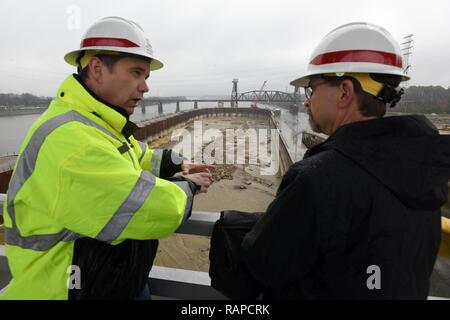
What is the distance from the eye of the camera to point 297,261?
1.20 meters

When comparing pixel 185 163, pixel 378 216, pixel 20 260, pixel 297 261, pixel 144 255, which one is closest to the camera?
pixel 378 216

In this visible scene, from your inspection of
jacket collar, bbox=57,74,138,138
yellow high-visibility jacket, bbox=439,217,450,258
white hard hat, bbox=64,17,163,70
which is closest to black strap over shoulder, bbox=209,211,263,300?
jacket collar, bbox=57,74,138,138

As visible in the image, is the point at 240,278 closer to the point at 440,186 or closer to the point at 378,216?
the point at 378,216

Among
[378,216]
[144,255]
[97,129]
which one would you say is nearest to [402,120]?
[378,216]

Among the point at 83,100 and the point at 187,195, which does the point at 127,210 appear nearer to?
the point at 187,195

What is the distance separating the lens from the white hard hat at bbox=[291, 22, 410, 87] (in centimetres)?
141

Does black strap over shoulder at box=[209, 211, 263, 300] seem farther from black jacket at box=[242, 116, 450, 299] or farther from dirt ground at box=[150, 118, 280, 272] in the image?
dirt ground at box=[150, 118, 280, 272]

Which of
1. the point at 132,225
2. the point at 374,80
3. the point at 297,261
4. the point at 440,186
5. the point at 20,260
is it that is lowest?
the point at 20,260

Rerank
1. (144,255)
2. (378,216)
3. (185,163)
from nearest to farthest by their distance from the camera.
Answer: (378,216) < (144,255) < (185,163)

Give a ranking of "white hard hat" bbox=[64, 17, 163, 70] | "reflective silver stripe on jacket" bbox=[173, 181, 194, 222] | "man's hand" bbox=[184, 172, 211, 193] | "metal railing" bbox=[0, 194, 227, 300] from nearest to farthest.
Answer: "reflective silver stripe on jacket" bbox=[173, 181, 194, 222] < "white hard hat" bbox=[64, 17, 163, 70] < "man's hand" bbox=[184, 172, 211, 193] < "metal railing" bbox=[0, 194, 227, 300]

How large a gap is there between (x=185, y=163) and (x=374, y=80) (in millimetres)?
1556

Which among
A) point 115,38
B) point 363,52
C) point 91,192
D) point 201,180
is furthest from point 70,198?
point 363,52

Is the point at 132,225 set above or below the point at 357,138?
below

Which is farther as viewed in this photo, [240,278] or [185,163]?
[185,163]
